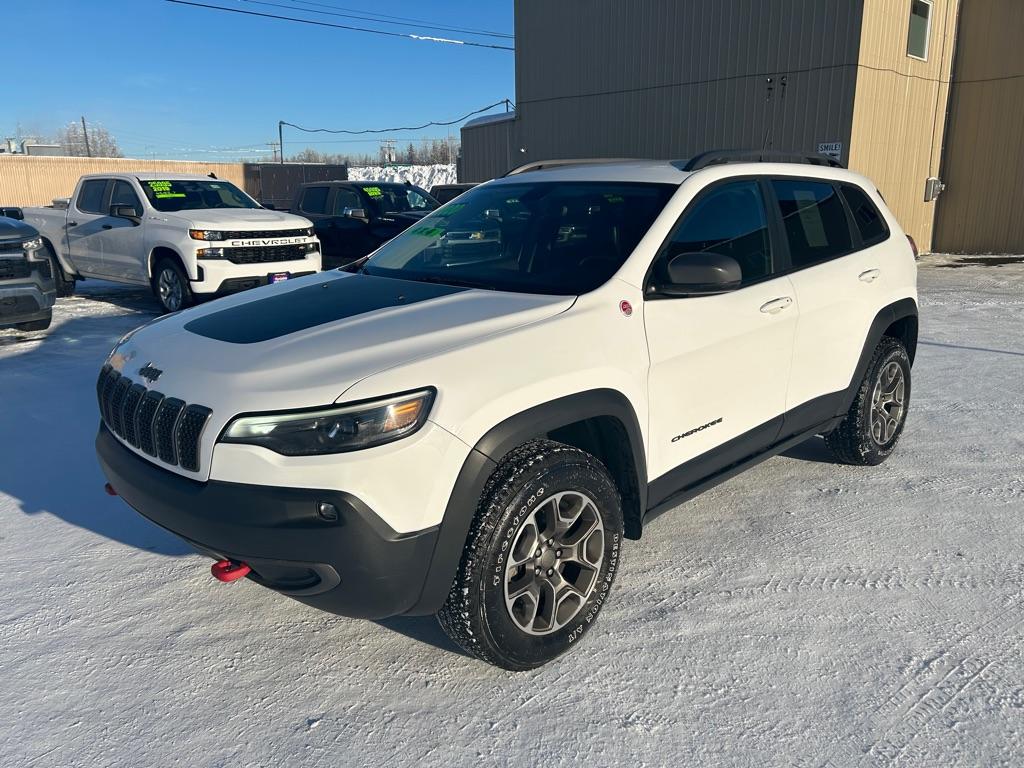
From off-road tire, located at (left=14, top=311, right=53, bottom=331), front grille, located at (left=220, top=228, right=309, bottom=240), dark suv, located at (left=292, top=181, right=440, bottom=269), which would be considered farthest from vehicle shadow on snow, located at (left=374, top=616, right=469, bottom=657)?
dark suv, located at (left=292, top=181, right=440, bottom=269)

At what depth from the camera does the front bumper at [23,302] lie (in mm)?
7797

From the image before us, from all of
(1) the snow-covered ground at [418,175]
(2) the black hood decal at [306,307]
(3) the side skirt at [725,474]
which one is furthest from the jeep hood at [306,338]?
(1) the snow-covered ground at [418,175]

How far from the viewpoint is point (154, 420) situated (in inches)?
106

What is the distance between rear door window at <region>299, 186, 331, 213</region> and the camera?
13.5 meters

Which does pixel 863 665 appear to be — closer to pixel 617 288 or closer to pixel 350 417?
pixel 617 288

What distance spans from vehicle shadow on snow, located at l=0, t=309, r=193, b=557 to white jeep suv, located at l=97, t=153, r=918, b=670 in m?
1.04

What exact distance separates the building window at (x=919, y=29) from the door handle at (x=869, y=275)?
14438 mm

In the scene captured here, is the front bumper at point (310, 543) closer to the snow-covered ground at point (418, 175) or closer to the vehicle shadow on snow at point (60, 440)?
the vehicle shadow on snow at point (60, 440)

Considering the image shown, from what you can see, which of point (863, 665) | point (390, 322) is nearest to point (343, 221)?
point (390, 322)

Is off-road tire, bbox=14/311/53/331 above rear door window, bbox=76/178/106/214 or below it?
below

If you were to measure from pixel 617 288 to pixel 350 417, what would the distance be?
47.7 inches

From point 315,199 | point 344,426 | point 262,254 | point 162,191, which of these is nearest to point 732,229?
point 344,426

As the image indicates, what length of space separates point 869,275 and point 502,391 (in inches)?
109

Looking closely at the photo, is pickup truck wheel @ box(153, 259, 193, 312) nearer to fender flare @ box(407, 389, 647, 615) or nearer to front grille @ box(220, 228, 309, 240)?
front grille @ box(220, 228, 309, 240)
